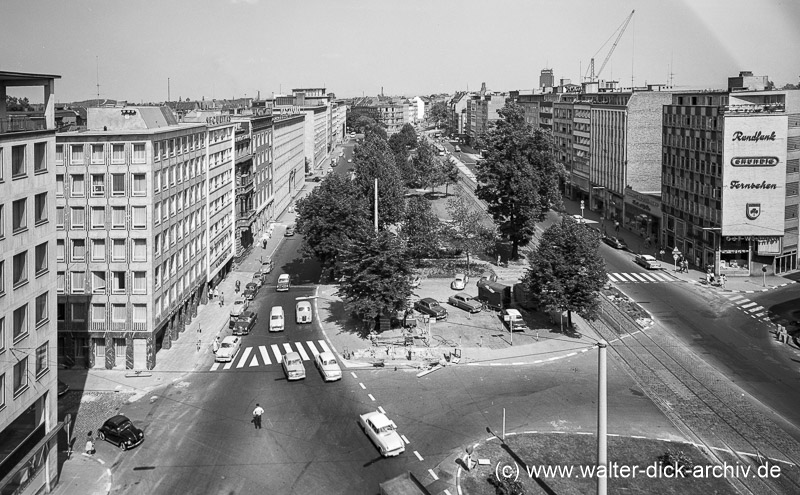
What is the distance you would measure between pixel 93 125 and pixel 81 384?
66.4 ft

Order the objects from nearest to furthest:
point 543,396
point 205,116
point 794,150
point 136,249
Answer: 1. point 543,396
2. point 136,249
3. point 794,150
4. point 205,116

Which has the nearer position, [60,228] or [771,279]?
[60,228]

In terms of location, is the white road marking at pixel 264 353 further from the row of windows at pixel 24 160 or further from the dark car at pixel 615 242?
the dark car at pixel 615 242

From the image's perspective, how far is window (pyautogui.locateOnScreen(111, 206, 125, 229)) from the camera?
47.9m

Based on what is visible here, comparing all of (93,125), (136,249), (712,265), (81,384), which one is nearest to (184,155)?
(93,125)

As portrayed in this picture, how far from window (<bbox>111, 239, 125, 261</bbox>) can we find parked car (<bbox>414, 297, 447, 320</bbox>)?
79.9ft

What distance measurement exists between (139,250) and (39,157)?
18.8 metres

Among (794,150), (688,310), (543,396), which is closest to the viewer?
(543,396)

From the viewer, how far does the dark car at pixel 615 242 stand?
85062 millimetres

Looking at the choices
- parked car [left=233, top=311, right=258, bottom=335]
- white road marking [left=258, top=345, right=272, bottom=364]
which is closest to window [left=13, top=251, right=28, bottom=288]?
white road marking [left=258, top=345, right=272, bottom=364]

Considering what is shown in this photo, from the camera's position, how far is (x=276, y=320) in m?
56.5

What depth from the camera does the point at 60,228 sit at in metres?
47.2

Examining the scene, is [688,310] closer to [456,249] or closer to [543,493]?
[456,249]

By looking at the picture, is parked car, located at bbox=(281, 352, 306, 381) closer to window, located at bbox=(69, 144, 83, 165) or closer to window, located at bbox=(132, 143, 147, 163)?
window, located at bbox=(132, 143, 147, 163)
